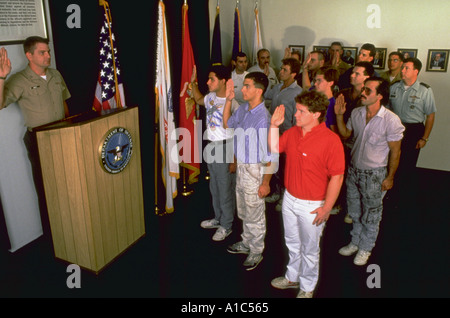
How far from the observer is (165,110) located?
3.77 m

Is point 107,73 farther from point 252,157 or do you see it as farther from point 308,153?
point 308,153

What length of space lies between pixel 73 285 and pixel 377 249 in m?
2.72

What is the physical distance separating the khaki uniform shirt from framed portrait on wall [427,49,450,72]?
4.78 metres

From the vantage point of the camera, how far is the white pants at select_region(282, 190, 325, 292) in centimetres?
256

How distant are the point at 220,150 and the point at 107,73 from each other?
4.03ft

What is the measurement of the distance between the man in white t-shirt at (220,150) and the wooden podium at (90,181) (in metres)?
0.71

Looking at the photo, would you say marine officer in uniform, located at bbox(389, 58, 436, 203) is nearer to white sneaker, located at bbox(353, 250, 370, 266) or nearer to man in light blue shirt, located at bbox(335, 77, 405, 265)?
man in light blue shirt, located at bbox(335, 77, 405, 265)

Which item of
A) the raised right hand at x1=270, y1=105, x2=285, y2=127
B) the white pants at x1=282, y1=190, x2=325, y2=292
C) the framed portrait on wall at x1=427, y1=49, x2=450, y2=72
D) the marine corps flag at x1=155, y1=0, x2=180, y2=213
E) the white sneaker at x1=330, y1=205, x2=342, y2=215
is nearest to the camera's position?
the white pants at x1=282, y1=190, x2=325, y2=292

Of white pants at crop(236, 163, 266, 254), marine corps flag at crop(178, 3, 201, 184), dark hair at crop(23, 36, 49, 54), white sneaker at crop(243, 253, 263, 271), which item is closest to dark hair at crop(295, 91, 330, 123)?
white pants at crop(236, 163, 266, 254)

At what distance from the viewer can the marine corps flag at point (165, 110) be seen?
3.64m

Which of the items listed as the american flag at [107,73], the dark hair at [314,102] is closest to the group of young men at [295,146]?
the dark hair at [314,102]

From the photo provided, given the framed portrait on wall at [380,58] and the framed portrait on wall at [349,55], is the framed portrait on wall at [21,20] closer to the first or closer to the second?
the framed portrait on wall at [349,55]
